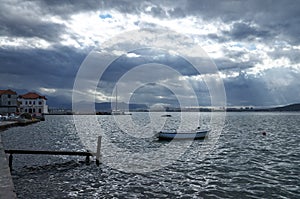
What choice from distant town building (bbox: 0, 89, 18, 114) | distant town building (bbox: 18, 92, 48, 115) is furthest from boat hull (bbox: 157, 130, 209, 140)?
distant town building (bbox: 18, 92, 48, 115)

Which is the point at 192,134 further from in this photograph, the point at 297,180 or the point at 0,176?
the point at 0,176

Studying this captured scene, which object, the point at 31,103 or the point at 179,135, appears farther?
the point at 31,103

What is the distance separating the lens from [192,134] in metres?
49.9

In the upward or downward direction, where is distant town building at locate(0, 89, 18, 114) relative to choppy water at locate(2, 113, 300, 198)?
upward

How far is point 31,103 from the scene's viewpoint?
16538 cm

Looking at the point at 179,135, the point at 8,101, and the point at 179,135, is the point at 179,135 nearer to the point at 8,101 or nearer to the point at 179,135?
the point at 179,135

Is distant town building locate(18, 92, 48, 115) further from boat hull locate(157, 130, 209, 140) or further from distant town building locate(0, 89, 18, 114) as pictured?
boat hull locate(157, 130, 209, 140)

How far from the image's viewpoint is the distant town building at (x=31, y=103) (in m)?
163

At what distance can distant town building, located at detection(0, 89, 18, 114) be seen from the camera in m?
128

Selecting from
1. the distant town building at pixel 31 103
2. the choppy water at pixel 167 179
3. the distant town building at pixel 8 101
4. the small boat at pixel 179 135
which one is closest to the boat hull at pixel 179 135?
the small boat at pixel 179 135

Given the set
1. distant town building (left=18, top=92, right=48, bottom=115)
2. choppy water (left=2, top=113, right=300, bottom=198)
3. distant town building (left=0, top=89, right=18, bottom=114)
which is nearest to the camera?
choppy water (left=2, top=113, right=300, bottom=198)

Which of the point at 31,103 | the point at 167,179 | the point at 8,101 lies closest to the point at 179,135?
the point at 167,179

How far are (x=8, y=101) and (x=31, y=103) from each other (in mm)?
35292

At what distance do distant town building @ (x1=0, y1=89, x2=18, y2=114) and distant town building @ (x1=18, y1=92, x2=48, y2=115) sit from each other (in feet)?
94.1
